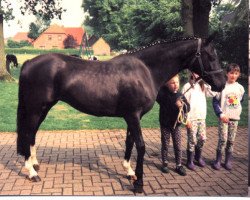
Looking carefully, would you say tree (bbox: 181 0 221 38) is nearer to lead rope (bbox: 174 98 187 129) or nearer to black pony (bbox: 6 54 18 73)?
lead rope (bbox: 174 98 187 129)

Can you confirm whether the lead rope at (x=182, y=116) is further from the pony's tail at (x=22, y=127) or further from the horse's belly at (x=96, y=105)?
the pony's tail at (x=22, y=127)

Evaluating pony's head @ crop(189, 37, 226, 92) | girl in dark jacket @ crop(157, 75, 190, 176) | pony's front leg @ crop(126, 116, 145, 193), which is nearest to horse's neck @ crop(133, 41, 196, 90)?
pony's head @ crop(189, 37, 226, 92)

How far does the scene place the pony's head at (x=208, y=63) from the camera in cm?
403

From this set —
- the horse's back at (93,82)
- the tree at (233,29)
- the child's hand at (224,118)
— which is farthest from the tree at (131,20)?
the child's hand at (224,118)

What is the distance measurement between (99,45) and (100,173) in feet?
6.97

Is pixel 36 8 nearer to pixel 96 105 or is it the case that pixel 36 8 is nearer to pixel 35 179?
pixel 96 105

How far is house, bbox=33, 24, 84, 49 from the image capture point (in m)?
4.73

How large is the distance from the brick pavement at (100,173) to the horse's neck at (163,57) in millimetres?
1561

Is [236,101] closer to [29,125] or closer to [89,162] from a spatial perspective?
[89,162]

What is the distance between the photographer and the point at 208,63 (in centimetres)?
406

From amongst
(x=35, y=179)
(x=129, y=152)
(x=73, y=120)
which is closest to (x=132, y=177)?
(x=129, y=152)

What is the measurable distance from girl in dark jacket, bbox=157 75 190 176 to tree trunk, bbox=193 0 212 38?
1033mm

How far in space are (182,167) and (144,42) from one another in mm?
2346

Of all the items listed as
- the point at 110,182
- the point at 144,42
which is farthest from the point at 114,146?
the point at 144,42
